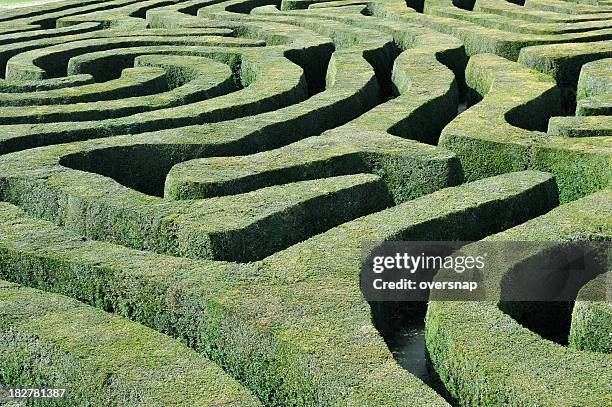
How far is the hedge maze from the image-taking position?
8.66m

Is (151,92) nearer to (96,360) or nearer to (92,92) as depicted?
(92,92)

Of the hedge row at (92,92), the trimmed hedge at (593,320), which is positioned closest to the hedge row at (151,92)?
the hedge row at (92,92)

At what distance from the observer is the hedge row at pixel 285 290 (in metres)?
8.52

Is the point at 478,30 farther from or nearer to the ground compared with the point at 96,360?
farther from the ground

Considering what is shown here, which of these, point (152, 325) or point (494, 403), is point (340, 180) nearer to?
point (152, 325)

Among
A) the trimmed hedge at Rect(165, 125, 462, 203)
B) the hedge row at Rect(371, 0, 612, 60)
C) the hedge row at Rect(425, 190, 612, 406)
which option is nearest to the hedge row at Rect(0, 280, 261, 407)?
the hedge row at Rect(425, 190, 612, 406)

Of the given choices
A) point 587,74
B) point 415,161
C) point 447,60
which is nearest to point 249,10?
point 447,60

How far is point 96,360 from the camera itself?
8961mm

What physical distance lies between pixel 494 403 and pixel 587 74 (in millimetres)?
11639

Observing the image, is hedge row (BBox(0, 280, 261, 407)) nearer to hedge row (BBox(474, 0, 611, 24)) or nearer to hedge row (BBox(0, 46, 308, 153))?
hedge row (BBox(0, 46, 308, 153))

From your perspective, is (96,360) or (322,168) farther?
(322,168)

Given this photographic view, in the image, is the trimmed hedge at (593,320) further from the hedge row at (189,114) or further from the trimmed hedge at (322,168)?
the hedge row at (189,114)

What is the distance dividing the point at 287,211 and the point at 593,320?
3.87 metres

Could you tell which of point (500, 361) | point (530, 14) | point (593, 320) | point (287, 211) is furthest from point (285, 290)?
point (530, 14)
